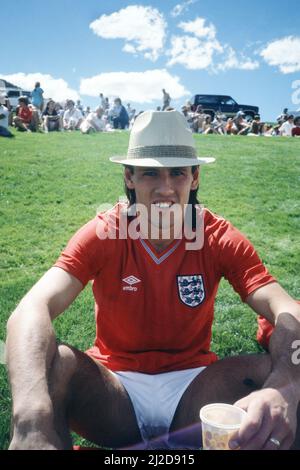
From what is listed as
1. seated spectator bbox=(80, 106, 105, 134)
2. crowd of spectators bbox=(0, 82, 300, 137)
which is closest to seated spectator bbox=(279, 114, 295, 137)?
crowd of spectators bbox=(0, 82, 300, 137)

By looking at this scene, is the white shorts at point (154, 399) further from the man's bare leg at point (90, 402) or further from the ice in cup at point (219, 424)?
the ice in cup at point (219, 424)

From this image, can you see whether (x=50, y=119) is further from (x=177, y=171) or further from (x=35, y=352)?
(x=35, y=352)

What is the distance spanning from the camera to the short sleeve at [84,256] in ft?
8.05

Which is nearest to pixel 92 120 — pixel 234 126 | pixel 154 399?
pixel 234 126

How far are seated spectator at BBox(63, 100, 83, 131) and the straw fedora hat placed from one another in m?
18.4

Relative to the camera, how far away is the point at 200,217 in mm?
2764

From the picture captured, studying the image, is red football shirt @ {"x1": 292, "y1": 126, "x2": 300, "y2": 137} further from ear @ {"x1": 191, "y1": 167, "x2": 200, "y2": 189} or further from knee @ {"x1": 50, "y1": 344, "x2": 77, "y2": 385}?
knee @ {"x1": 50, "y1": 344, "x2": 77, "y2": 385}

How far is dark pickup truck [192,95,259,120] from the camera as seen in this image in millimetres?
29094

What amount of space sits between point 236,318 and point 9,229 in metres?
4.00

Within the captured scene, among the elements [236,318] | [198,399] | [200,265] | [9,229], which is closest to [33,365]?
[198,399]

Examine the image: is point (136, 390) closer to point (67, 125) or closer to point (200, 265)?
point (200, 265)

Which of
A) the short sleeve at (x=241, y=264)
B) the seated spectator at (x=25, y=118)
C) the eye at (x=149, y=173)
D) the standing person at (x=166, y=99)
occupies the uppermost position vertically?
the standing person at (x=166, y=99)
